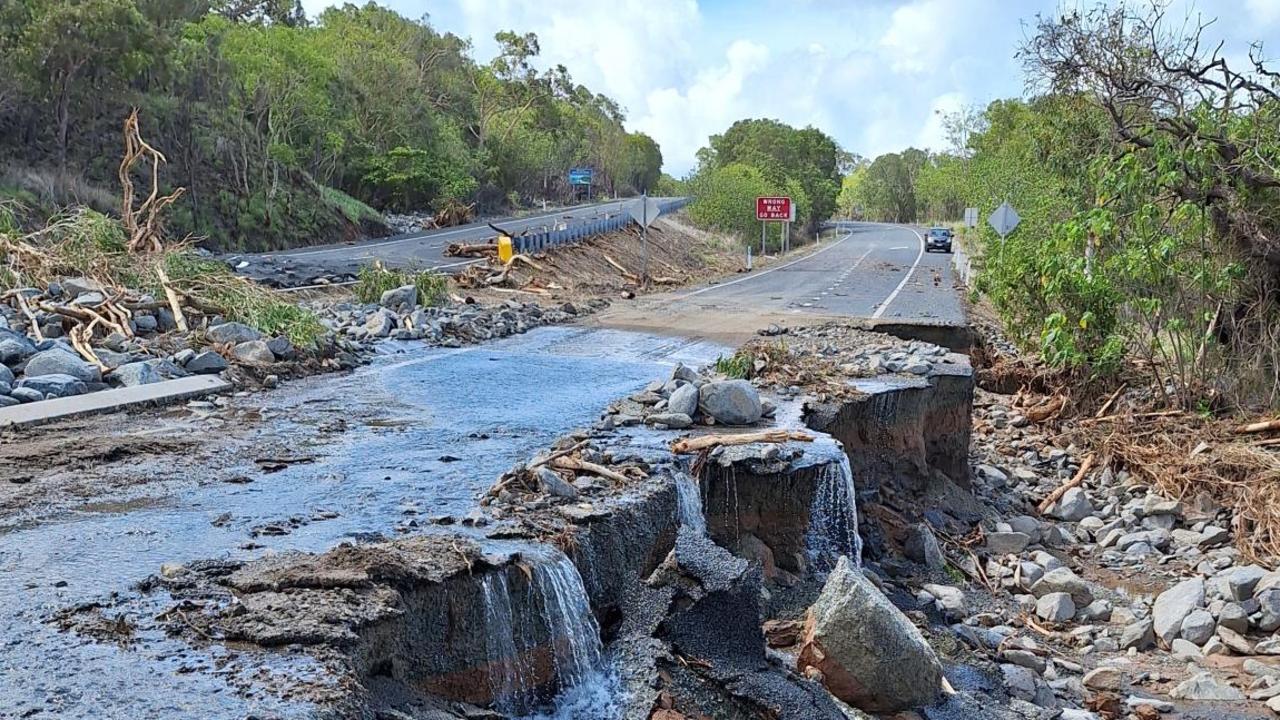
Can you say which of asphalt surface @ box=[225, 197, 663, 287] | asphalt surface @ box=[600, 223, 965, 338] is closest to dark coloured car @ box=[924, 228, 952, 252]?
asphalt surface @ box=[600, 223, 965, 338]

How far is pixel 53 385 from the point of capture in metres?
11.2

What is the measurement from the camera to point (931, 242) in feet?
180

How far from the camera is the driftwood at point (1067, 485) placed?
13.5 metres

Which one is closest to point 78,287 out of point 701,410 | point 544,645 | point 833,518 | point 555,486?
point 701,410

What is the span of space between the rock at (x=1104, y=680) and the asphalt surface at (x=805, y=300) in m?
10.6

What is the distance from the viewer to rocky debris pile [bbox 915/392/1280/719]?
8.45 m

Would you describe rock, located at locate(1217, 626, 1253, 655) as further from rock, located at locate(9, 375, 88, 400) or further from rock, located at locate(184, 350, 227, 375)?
rock, located at locate(9, 375, 88, 400)

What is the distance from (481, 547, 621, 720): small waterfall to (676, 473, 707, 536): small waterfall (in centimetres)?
179

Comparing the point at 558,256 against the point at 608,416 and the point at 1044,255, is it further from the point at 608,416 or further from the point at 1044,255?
the point at 608,416

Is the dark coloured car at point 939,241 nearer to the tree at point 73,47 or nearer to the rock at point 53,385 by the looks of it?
the tree at point 73,47

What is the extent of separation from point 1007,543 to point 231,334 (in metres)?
9.54

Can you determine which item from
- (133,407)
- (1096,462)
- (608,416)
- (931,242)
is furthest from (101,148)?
(931,242)

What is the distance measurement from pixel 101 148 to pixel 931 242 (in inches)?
1508

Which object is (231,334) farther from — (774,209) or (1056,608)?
(774,209)
